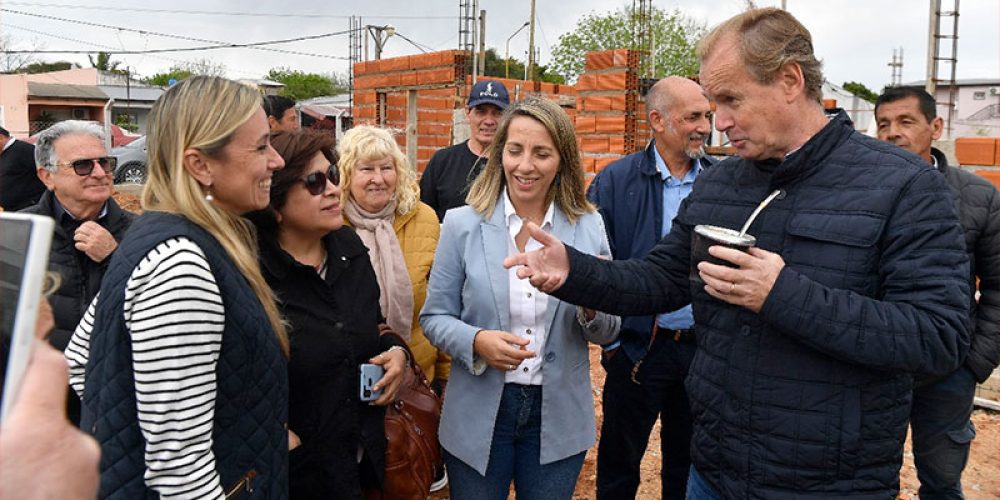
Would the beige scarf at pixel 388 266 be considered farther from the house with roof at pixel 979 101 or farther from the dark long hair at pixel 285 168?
the house with roof at pixel 979 101

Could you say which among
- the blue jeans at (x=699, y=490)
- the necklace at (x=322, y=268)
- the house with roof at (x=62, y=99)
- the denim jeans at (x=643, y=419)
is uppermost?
the house with roof at (x=62, y=99)

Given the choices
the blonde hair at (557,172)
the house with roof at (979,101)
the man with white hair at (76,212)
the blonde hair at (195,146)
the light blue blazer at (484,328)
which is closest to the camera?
the blonde hair at (195,146)

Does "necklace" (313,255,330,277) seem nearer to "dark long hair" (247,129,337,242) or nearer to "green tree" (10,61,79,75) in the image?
"dark long hair" (247,129,337,242)

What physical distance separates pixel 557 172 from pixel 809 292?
54.7 inches

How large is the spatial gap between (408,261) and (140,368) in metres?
2.02

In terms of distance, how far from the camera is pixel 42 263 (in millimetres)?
843

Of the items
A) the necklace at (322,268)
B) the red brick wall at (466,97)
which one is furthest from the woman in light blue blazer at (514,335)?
the red brick wall at (466,97)

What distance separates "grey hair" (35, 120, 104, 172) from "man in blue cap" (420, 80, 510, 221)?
6.39 ft

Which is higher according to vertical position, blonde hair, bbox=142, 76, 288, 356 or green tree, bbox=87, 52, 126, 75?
green tree, bbox=87, 52, 126, 75

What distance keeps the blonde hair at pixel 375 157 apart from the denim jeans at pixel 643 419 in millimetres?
1306

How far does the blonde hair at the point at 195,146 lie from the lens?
77.1 inches

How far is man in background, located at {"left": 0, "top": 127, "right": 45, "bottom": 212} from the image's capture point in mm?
5645

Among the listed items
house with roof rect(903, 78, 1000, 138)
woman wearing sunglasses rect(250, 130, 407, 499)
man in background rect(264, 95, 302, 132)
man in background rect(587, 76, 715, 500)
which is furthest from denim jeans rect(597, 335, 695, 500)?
house with roof rect(903, 78, 1000, 138)

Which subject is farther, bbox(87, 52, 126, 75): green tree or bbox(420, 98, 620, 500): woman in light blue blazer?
bbox(87, 52, 126, 75): green tree
